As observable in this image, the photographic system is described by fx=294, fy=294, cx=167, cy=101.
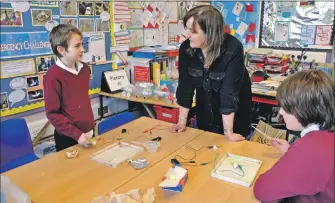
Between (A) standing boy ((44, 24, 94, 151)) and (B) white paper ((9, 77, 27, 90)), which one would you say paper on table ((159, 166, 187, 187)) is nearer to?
(A) standing boy ((44, 24, 94, 151))

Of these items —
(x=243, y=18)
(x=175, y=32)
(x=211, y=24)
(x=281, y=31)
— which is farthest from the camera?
(x=243, y=18)

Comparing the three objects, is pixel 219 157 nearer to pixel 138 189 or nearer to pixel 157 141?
pixel 157 141

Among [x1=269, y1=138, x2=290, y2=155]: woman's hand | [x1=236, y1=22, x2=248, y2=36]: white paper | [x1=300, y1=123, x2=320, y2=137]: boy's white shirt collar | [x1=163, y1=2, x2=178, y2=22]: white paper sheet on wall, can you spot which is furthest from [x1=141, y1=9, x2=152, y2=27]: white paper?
[x1=300, y1=123, x2=320, y2=137]: boy's white shirt collar

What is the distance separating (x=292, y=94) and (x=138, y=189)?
683mm

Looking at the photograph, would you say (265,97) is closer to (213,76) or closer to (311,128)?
(213,76)

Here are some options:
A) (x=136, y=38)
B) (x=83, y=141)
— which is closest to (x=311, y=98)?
(x=83, y=141)

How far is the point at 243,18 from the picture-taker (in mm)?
4059

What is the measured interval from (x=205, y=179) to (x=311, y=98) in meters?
0.57

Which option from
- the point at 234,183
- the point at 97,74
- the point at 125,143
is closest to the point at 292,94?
the point at 234,183

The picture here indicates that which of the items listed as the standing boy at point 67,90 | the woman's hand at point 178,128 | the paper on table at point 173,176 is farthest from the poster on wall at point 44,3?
the paper on table at point 173,176

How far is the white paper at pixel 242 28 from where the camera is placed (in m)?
4.08

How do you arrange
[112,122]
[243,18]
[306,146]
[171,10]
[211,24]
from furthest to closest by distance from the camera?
[243,18] < [171,10] < [112,122] < [211,24] < [306,146]

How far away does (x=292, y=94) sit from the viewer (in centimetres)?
100

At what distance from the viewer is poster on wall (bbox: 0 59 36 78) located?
210 cm
